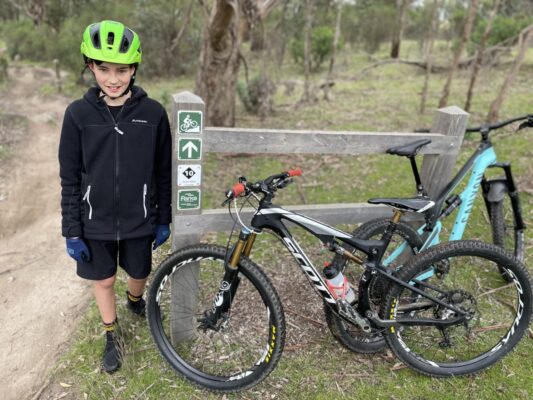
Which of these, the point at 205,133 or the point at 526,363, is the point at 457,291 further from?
the point at 205,133

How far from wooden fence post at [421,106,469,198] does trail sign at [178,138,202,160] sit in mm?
1756

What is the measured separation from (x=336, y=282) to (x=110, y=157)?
1533mm

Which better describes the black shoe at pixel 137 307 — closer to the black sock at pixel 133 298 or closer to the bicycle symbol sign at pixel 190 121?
the black sock at pixel 133 298

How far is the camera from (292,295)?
11.8 ft

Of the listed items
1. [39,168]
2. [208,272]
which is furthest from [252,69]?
[208,272]

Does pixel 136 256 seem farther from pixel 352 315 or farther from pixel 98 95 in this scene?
pixel 352 315

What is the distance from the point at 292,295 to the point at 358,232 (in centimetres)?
105

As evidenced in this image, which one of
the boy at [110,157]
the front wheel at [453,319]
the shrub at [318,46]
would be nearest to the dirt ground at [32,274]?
the boy at [110,157]

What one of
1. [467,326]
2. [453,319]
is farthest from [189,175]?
[467,326]

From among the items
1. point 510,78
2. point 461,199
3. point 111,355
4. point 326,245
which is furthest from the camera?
point 510,78

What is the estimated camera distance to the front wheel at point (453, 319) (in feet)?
8.19

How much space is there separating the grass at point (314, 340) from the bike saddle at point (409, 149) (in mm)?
1462

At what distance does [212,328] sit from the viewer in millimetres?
2604

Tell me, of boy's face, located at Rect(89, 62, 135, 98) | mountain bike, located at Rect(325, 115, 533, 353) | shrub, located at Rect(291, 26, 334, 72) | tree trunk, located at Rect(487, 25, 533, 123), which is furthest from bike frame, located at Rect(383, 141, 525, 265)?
shrub, located at Rect(291, 26, 334, 72)
